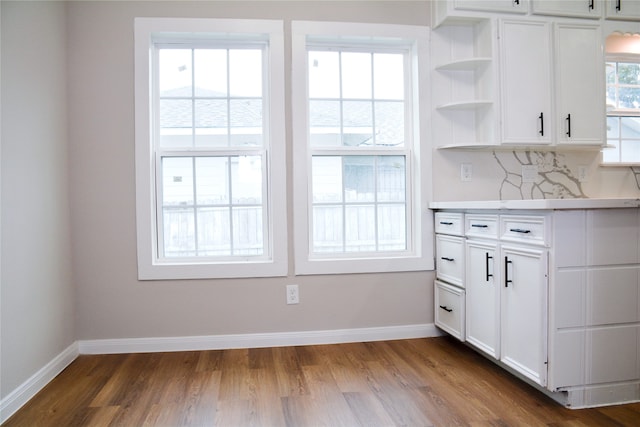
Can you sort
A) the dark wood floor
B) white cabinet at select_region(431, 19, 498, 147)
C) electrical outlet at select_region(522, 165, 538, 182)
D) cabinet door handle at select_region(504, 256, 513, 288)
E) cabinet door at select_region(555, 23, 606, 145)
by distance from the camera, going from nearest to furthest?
the dark wood floor
cabinet door handle at select_region(504, 256, 513, 288)
cabinet door at select_region(555, 23, 606, 145)
white cabinet at select_region(431, 19, 498, 147)
electrical outlet at select_region(522, 165, 538, 182)

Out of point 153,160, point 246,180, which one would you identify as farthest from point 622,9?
point 153,160

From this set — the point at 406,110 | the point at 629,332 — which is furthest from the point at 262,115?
the point at 629,332

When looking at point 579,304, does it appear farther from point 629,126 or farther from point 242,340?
point 629,126

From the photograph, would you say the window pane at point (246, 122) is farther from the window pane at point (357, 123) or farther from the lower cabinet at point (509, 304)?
the lower cabinet at point (509, 304)

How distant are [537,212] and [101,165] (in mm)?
2547

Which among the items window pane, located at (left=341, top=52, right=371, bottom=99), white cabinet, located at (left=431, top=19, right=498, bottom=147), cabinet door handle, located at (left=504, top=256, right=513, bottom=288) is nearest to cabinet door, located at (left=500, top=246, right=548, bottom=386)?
cabinet door handle, located at (left=504, top=256, right=513, bottom=288)

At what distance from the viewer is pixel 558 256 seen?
180 cm

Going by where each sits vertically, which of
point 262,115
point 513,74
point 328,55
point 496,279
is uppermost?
point 328,55

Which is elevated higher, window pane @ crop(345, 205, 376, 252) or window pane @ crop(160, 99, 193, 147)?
window pane @ crop(160, 99, 193, 147)

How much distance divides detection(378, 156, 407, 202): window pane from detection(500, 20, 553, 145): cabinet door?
705 millimetres

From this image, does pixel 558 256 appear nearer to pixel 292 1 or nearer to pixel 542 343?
pixel 542 343

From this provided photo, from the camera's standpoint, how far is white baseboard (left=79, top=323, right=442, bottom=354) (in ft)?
8.62

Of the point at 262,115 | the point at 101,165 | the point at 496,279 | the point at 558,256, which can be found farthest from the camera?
the point at 262,115

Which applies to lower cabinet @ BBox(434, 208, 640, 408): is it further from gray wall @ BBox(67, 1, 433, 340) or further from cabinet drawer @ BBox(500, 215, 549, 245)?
gray wall @ BBox(67, 1, 433, 340)
